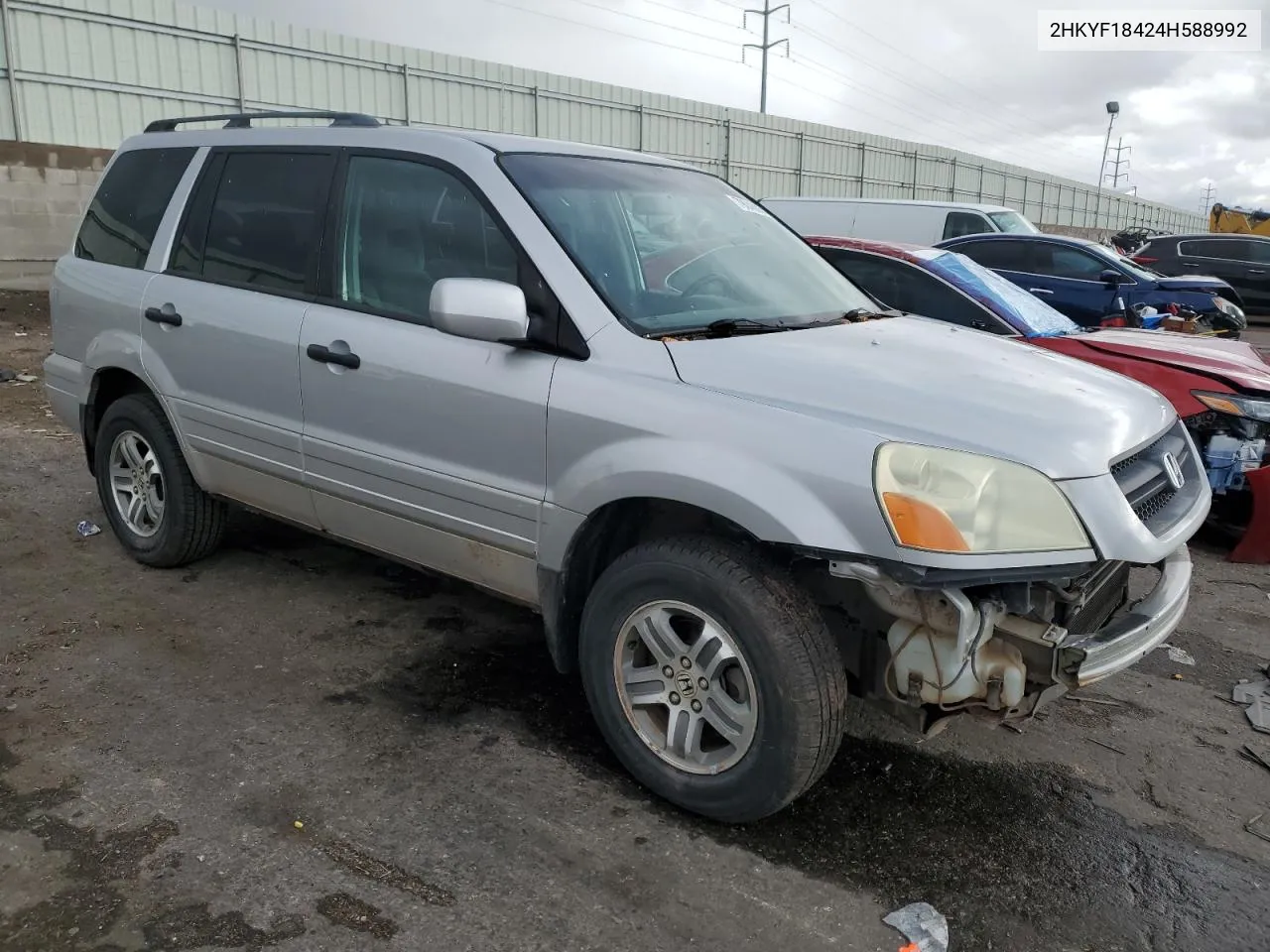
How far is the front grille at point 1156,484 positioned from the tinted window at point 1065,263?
8758 millimetres

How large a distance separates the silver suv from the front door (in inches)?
0.5

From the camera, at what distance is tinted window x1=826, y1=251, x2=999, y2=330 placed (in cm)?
612

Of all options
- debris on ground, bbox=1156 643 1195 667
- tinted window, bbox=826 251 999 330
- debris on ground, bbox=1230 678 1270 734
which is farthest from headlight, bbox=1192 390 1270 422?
debris on ground, bbox=1230 678 1270 734

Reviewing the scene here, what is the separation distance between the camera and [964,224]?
12.7 metres

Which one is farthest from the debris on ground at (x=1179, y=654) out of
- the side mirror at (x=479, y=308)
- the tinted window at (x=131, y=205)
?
the tinted window at (x=131, y=205)

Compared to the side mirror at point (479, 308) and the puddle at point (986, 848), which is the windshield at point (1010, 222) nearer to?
the puddle at point (986, 848)

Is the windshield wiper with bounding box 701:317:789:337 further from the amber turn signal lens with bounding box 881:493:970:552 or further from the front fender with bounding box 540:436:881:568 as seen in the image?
the amber turn signal lens with bounding box 881:493:970:552

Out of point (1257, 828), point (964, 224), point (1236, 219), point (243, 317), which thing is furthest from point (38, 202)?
point (1236, 219)

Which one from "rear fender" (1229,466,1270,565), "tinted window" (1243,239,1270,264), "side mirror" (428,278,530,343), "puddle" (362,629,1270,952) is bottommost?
"puddle" (362,629,1270,952)

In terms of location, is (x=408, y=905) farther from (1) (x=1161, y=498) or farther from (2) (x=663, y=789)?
(1) (x=1161, y=498)

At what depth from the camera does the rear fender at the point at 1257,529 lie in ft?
Answer: 16.7

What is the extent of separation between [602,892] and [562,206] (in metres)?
2.08

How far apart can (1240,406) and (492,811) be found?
14.5ft

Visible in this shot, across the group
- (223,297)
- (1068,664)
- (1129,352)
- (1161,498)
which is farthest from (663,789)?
(1129,352)
